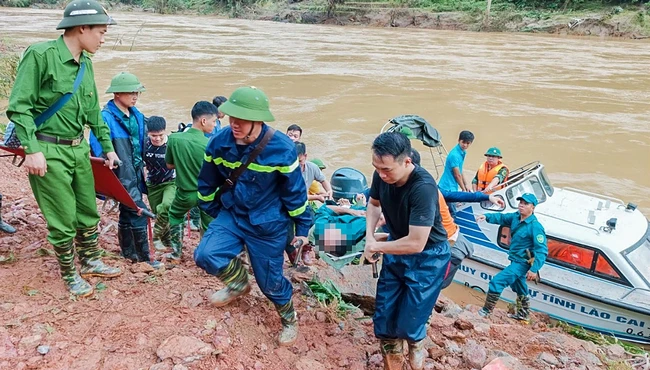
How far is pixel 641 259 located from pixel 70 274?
6.17 metres

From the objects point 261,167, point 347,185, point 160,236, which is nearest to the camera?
point 261,167

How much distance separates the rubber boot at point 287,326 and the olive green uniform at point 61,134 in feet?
4.98

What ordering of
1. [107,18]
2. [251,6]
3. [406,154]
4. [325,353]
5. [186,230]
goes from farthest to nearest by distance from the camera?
[251,6] → [186,230] → [325,353] → [107,18] → [406,154]

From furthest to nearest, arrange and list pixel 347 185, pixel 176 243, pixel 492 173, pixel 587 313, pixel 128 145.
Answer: pixel 492 173 → pixel 347 185 → pixel 587 313 → pixel 176 243 → pixel 128 145

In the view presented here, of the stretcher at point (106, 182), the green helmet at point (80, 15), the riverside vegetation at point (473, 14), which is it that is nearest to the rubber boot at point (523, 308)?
the stretcher at point (106, 182)

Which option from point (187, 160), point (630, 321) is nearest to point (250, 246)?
point (187, 160)

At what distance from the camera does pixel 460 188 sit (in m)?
7.88

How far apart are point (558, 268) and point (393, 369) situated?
149 inches

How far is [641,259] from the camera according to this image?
6129 millimetres

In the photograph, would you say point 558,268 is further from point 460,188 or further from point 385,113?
point 385,113

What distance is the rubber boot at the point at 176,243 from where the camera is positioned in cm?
516

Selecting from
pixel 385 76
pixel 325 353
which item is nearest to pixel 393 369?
pixel 325 353

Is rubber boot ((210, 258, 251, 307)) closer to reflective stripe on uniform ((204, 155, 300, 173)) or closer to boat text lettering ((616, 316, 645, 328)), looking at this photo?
reflective stripe on uniform ((204, 155, 300, 173))

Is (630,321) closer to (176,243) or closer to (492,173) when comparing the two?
(492,173)
